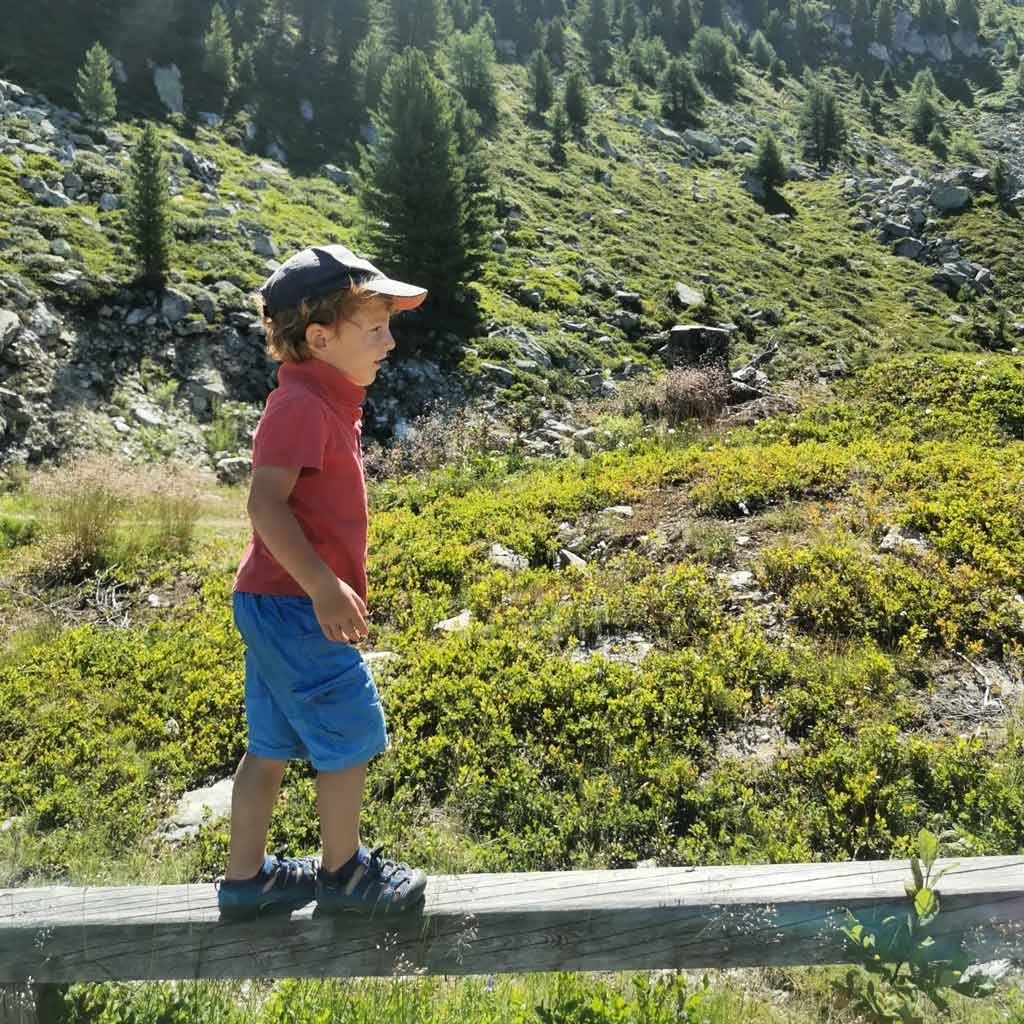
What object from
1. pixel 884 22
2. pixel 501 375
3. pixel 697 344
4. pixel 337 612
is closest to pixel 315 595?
pixel 337 612

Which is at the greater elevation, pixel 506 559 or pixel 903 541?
pixel 903 541

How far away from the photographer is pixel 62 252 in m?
17.5

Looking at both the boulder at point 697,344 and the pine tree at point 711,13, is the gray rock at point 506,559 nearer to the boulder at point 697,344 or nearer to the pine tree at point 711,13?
the boulder at point 697,344

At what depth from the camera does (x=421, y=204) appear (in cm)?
2100

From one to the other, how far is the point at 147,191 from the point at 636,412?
44.2ft

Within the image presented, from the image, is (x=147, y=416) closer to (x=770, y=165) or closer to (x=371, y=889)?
(x=371, y=889)

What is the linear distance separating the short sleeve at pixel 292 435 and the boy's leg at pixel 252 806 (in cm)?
96

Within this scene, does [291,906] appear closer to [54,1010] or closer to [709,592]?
[54,1010]

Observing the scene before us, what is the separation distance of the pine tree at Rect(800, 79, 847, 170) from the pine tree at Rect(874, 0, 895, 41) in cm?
5602

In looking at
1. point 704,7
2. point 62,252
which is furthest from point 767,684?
point 704,7

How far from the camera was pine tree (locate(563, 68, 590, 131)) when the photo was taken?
5331 centimetres

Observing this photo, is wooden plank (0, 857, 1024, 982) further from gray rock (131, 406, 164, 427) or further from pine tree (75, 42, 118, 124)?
pine tree (75, 42, 118, 124)

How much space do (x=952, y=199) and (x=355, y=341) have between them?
5529 centimetres

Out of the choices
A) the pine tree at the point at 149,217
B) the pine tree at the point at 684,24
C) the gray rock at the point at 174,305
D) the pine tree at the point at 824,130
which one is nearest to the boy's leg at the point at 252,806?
the gray rock at the point at 174,305
